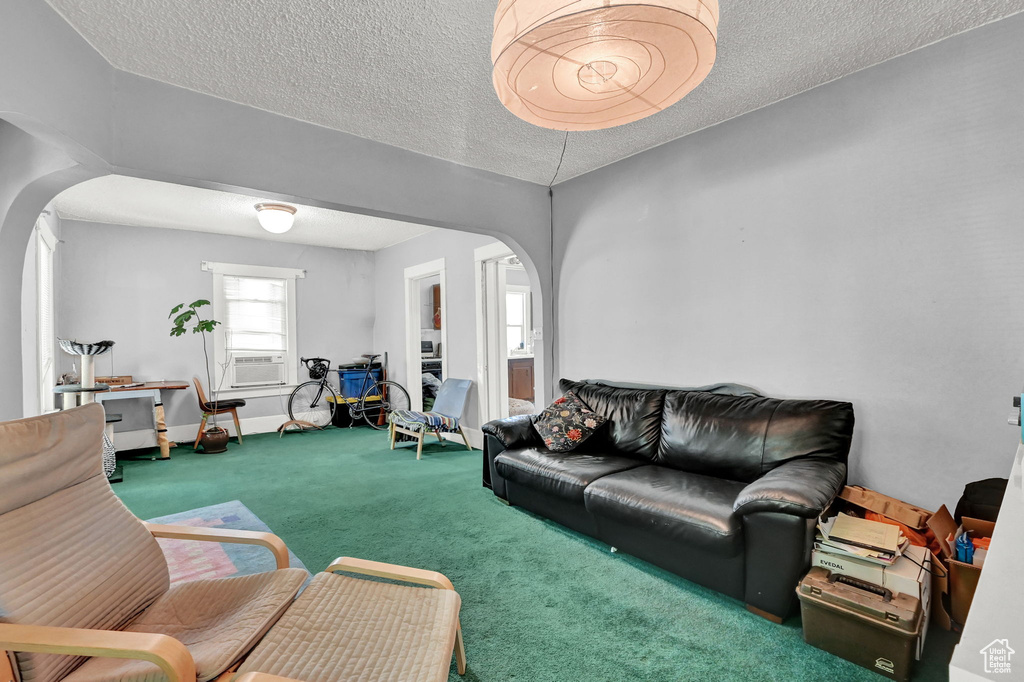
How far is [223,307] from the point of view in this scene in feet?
20.8

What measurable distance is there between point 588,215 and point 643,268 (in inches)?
30.2

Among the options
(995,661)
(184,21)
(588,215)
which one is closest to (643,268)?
(588,215)

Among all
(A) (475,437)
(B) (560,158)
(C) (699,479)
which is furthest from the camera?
(A) (475,437)

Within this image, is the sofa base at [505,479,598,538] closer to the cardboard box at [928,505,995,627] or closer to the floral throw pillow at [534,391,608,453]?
the floral throw pillow at [534,391,608,453]

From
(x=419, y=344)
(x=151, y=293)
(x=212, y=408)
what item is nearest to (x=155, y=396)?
(x=212, y=408)

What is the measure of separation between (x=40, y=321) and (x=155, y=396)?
139cm

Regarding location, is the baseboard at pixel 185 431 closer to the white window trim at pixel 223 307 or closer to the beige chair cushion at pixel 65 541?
the white window trim at pixel 223 307

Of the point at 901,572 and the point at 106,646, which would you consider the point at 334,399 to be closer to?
the point at 106,646

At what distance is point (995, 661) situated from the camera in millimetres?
480

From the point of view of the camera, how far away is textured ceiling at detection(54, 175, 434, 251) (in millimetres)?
4449

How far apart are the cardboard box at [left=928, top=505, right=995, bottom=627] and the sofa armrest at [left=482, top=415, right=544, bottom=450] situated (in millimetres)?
2280

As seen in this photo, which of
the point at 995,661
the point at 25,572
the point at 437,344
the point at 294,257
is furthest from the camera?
the point at 437,344

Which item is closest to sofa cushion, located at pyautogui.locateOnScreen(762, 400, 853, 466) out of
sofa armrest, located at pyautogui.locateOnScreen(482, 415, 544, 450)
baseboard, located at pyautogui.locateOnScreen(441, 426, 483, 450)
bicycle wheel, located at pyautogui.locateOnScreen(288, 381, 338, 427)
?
sofa armrest, located at pyautogui.locateOnScreen(482, 415, 544, 450)

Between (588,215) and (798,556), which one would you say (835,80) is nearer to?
(588,215)
